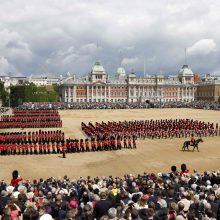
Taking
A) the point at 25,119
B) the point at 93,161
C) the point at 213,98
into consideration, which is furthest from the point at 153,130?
the point at 213,98

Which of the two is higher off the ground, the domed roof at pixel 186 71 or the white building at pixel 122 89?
the domed roof at pixel 186 71

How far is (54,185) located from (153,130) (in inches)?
908

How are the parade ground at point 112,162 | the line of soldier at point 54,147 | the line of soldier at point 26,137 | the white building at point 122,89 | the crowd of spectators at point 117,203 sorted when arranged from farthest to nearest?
the white building at point 122,89 < the line of soldier at point 26,137 < the line of soldier at point 54,147 < the parade ground at point 112,162 < the crowd of spectators at point 117,203

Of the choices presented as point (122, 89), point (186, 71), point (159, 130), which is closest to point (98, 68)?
point (122, 89)

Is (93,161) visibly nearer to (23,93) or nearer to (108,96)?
(23,93)

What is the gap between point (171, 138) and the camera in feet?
116

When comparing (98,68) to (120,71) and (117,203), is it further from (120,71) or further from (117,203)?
(117,203)

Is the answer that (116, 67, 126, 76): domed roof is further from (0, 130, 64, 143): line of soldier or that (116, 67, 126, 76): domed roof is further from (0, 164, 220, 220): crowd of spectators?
(0, 164, 220, 220): crowd of spectators

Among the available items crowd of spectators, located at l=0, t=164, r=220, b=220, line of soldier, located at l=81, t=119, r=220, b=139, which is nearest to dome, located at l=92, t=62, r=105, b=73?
line of soldier, located at l=81, t=119, r=220, b=139

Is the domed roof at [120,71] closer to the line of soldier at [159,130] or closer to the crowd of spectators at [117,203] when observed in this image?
the line of soldier at [159,130]

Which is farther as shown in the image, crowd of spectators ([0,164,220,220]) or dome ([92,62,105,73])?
dome ([92,62,105,73])

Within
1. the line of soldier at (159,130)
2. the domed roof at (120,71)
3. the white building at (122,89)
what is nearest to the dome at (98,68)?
the white building at (122,89)

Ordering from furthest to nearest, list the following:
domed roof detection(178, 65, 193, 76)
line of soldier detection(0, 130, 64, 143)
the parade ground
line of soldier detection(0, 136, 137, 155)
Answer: domed roof detection(178, 65, 193, 76)
line of soldier detection(0, 130, 64, 143)
line of soldier detection(0, 136, 137, 155)
the parade ground

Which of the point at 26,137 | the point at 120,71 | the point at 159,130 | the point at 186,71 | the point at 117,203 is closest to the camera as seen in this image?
the point at 117,203
